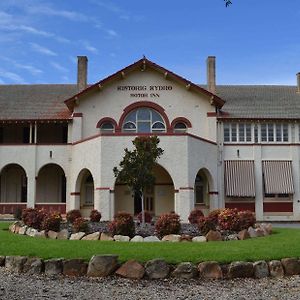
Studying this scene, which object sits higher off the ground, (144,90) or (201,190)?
(144,90)

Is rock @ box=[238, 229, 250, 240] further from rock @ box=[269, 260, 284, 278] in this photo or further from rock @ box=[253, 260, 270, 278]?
rock @ box=[253, 260, 270, 278]

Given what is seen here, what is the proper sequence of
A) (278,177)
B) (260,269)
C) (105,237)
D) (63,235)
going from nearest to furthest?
1. (260,269)
2. (105,237)
3. (63,235)
4. (278,177)

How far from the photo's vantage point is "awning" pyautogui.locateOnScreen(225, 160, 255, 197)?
3519 cm

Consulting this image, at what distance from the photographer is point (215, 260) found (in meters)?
13.6

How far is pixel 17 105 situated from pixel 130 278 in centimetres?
2779

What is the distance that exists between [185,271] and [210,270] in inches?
26.3

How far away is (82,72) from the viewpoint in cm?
3922

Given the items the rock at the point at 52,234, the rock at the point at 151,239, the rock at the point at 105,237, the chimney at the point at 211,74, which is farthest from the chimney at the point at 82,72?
the rock at the point at 151,239

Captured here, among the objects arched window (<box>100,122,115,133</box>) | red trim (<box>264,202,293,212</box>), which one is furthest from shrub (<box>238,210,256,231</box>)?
arched window (<box>100,122,115,133</box>)

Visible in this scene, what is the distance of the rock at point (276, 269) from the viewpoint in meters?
13.6

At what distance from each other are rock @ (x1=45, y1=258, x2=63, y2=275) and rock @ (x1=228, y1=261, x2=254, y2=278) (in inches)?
175

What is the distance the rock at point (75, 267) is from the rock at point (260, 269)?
14.6 feet

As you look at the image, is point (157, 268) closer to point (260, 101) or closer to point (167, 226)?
point (167, 226)

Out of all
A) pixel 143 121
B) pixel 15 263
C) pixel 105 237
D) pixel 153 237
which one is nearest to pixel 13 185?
pixel 143 121
